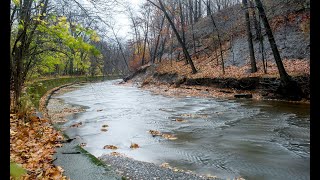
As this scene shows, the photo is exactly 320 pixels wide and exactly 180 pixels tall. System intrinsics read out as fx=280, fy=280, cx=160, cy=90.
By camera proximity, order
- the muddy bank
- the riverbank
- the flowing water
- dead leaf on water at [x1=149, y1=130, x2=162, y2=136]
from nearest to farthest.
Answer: the flowing water → dead leaf on water at [x1=149, y1=130, x2=162, y2=136] → the muddy bank → the riverbank

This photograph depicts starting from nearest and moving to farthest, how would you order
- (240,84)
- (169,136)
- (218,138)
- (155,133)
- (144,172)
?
(144,172)
(218,138)
(169,136)
(155,133)
(240,84)

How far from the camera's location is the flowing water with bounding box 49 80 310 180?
6438 millimetres

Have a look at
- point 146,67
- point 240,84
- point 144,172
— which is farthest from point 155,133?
point 146,67

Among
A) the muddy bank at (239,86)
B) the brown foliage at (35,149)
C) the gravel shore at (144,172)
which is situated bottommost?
the gravel shore at (144,172)

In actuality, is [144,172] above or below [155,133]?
above

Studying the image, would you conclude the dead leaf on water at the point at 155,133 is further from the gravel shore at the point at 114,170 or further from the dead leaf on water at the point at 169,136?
the gravel shore at the point at 114,170

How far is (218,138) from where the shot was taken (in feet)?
29.9

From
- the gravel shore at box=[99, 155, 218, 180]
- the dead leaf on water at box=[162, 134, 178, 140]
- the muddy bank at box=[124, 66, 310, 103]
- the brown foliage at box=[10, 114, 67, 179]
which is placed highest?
the muddy bank at box=[124, 66, 310, 103]

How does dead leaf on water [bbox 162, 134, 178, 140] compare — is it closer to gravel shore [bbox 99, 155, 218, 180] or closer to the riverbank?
gravel shore [bbox 99, 155, 218, 180]

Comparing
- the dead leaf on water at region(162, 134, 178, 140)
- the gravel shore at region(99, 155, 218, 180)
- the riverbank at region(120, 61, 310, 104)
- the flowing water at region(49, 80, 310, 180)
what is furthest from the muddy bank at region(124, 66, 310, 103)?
the gravel shore at region(99, 155, 218, 180)

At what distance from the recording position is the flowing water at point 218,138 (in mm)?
6438

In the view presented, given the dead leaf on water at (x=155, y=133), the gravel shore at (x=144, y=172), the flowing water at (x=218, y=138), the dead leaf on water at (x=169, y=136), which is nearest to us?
the gravel shore at (x=144, y=172)

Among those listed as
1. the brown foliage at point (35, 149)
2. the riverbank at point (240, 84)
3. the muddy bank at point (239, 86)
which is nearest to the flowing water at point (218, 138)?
the brown foliage at point (35, 149)

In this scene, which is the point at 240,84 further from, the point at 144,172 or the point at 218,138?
the point at 144,172
